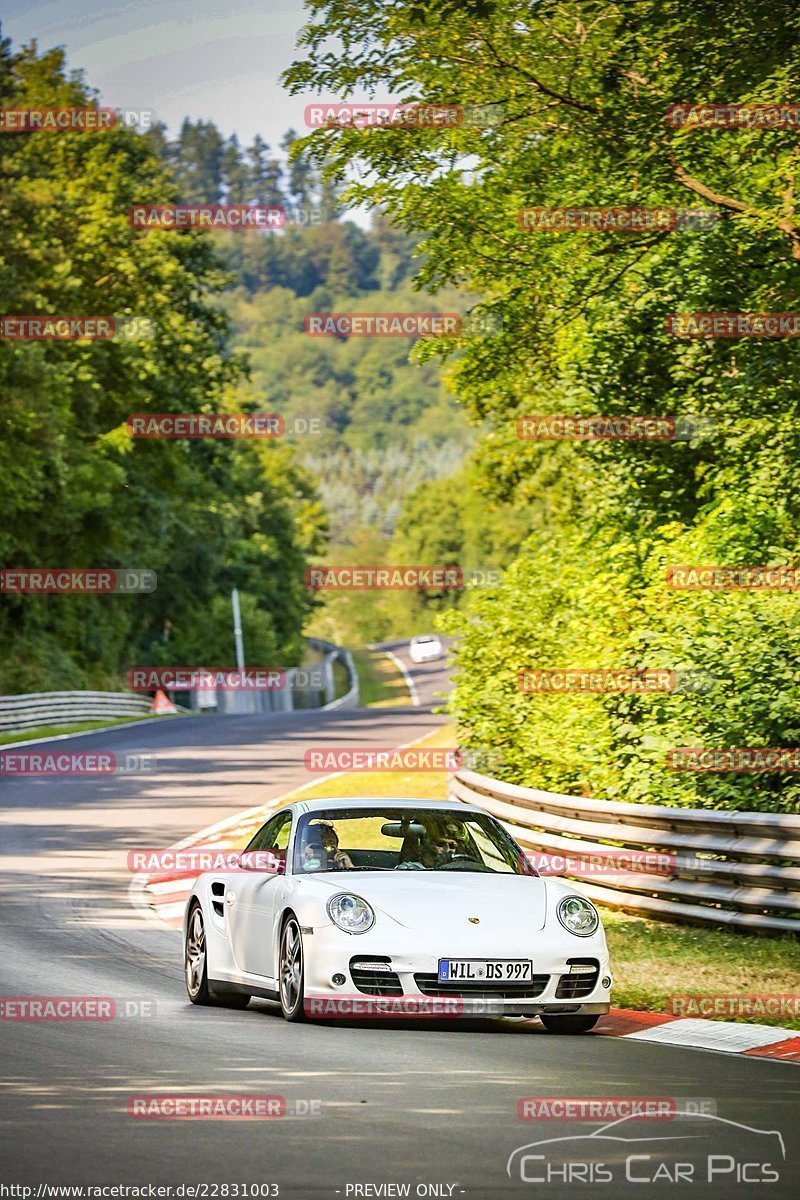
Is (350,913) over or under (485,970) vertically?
over

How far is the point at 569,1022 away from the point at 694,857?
339 cm

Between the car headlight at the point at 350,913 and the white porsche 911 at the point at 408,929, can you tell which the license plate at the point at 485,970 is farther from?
the car headlight at the point at 350,913

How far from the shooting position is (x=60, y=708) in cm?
4944

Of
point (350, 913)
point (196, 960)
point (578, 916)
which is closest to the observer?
point (350, 913)

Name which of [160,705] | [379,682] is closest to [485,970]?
[160,705]

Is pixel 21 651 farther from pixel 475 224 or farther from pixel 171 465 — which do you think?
pixel 475 224

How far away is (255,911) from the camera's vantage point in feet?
35.9

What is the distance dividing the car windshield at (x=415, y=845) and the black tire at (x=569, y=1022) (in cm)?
103

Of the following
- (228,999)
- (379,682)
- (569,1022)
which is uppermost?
(569,1022)

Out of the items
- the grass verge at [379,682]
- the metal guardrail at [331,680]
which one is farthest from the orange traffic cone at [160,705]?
the grass verge at [379,682]

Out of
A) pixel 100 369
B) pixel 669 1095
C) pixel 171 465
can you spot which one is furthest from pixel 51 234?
pixel 669 1095

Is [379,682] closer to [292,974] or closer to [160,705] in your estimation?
[160,705]

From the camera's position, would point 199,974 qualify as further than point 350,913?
Yes

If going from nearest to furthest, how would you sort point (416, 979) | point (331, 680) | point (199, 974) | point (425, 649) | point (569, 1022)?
point (416, 979), point (569, 1022), point (199, 974), point (331, 680), point (425, 649)
